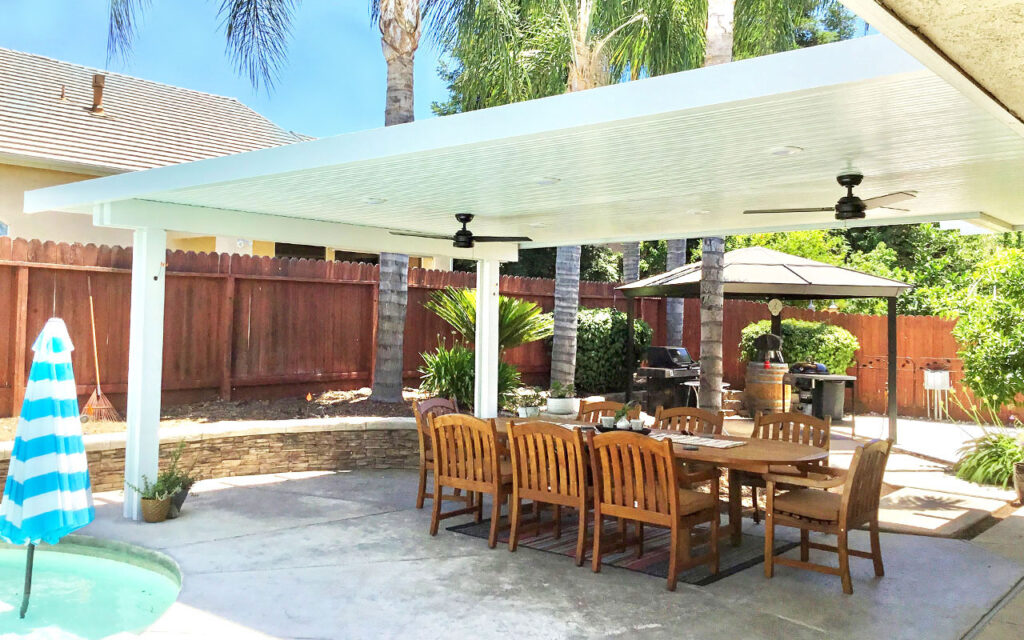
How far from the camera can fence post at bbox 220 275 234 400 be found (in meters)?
9.62

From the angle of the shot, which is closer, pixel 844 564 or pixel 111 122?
pixel 844 564

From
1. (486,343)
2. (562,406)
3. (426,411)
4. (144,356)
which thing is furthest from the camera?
(562,406)

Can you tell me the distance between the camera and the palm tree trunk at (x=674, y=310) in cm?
1446

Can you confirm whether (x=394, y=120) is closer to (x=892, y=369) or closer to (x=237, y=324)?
(x=237, y=324)

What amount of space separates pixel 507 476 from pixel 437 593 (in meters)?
1.33

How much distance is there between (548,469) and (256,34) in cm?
655

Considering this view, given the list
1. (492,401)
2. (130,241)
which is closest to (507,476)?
(492,401)

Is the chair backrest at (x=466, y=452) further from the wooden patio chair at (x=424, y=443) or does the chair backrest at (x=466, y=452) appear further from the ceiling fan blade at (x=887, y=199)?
the ceiling fan blade at (x=887, y=199)

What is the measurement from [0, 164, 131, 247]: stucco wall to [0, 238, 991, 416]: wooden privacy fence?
203cm

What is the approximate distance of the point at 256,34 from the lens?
9641mm

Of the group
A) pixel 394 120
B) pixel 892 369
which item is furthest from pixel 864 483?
pixel 394 120

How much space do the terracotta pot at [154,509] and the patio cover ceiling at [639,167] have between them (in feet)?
6.96

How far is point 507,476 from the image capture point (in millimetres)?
6059

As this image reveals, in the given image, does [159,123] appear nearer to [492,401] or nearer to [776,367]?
[492,401]
